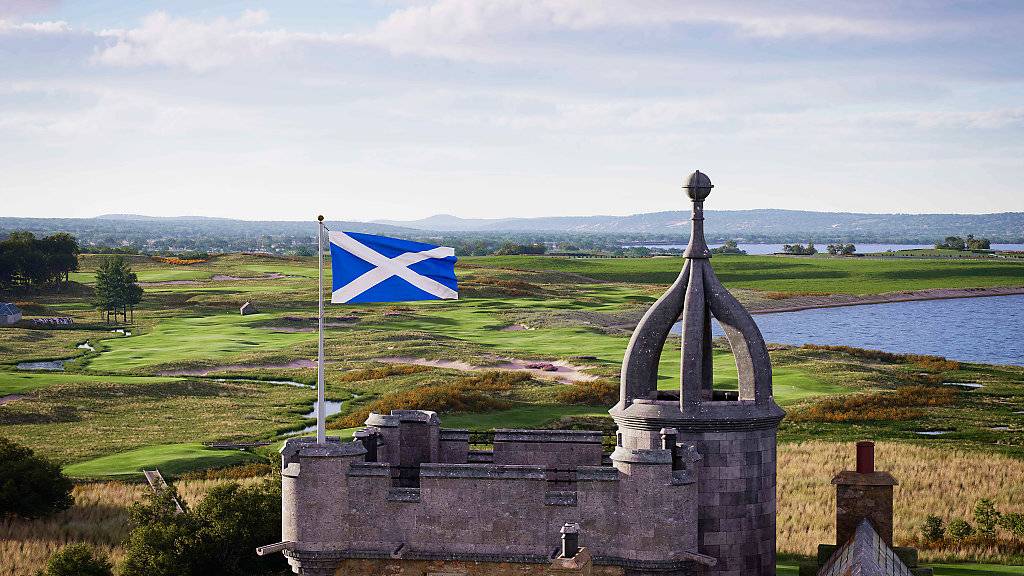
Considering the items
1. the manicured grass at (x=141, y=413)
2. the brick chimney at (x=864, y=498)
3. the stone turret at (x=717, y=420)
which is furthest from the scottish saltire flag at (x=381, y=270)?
the manicured grass at (x=141, y=413)

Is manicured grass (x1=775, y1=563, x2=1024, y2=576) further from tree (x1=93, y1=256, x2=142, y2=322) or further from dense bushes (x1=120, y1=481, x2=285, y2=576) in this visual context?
tree (x1=93, y1=256, x2=142, y2=322)

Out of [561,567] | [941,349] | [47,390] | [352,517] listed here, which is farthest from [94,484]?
[941,349]

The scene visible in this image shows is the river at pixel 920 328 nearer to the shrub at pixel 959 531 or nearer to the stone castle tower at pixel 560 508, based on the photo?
the shrub at pixel 959 531

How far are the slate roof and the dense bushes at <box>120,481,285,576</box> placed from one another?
50.3ft

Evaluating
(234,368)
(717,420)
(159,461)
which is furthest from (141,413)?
(717,420)

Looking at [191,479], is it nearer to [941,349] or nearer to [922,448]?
[922,448]

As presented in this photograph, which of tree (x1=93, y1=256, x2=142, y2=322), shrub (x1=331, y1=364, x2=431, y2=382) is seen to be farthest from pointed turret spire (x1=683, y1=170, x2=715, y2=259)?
→ tree (x1=93, y1=256, x2=142, y2=322)

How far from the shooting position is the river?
358ft

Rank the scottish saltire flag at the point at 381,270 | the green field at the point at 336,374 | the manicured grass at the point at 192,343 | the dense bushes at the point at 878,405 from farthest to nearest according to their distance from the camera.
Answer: the manicured grass at the point at 192,343 → the dense bushes at the point at 878,405 → the green field at the point at 336,374 → the scottish saltire flag at the point at 381,270

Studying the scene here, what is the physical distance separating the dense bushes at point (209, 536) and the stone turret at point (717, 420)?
43.7 ft

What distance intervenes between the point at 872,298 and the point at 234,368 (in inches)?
4196

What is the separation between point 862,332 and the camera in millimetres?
123062

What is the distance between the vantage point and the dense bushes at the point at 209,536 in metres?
28.2

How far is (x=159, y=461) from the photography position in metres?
50.1
